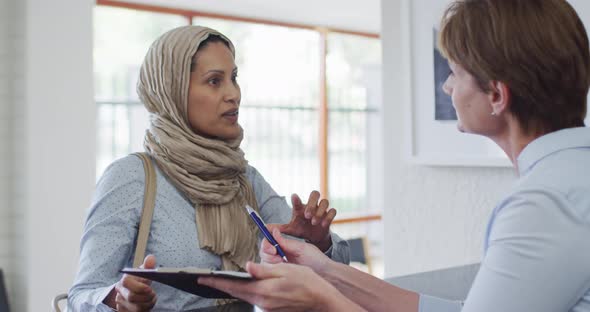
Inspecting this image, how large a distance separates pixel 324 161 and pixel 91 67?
3.49 m

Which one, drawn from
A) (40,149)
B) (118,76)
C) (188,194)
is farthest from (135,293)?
(118,76)

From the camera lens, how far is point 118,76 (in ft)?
18.8

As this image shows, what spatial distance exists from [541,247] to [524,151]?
207mm

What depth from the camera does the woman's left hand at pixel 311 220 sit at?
66.9 inches

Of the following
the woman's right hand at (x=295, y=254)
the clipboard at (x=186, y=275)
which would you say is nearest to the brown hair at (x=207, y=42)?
the woman's right hand at (x=295, y=254)

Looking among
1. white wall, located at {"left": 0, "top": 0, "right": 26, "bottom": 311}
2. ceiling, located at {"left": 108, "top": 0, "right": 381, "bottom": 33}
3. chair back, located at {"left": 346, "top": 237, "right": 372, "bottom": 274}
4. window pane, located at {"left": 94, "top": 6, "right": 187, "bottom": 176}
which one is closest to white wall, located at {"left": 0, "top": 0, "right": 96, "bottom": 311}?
white wall, located at {"left": 0, "top": 0, "right": 26, "bottom": 311}

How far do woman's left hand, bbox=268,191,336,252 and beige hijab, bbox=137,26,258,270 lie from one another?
208mm

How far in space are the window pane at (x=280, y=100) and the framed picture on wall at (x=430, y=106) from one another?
369 centimetres

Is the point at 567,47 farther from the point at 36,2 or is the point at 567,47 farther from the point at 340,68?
the point at 340,68

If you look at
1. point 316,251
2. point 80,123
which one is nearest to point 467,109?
point 316,251

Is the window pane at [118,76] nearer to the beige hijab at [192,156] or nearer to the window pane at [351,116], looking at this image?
the window pane at [351,116]

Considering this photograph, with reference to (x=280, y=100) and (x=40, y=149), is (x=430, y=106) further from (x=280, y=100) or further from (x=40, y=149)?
(x=280, y=100)

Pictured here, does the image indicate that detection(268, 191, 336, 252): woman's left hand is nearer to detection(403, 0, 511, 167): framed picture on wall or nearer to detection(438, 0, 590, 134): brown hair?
detection(438, 0, 590, 134): brown hair

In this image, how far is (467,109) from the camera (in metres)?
1.18
